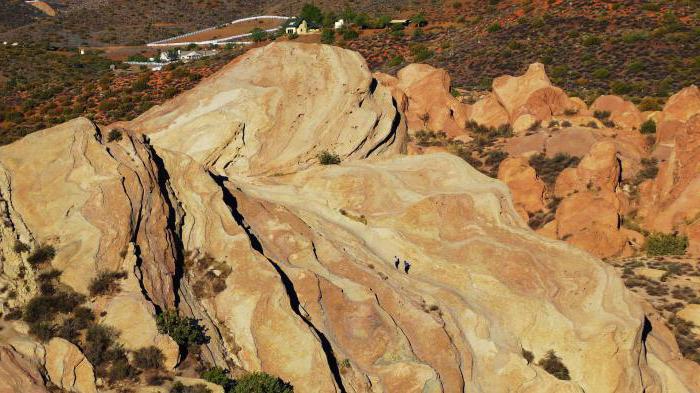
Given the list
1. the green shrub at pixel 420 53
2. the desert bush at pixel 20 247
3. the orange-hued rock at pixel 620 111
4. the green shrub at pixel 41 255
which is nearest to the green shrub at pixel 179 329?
the green shrub at pixel 41 255

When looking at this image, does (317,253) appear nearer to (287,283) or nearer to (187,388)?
(287,283)

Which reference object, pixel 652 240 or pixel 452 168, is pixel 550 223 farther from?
pixel 452 168

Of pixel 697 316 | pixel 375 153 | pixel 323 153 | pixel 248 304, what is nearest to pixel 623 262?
pixel 697 316

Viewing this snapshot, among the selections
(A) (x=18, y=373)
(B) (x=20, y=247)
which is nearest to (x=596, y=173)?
(B) (x=20, y=247)

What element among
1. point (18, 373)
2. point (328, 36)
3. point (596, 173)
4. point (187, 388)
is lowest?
point (328, 36)

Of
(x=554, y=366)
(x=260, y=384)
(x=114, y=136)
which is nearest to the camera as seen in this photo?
(x=260, y=384)

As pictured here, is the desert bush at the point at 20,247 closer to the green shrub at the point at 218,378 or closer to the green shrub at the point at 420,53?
the green shrub at the point at 218,378

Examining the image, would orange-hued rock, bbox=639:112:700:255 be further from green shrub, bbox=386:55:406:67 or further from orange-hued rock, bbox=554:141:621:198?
green shrub, bbox=386:55:406:67
